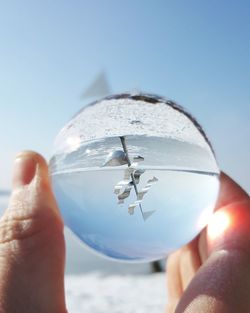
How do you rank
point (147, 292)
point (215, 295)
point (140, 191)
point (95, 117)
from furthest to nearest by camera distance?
point (147, 292)
point (95, 117)
point (140, 191)
point (215, 295)

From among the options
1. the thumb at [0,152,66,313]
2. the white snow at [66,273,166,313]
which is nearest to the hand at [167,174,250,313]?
the thumb at [0,152,66,313]

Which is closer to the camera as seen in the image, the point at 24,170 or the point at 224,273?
the point at 224,273

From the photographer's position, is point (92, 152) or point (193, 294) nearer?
point (193, 294)

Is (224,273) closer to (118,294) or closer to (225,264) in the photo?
(225,264)

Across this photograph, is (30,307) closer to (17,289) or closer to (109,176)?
(17,289)

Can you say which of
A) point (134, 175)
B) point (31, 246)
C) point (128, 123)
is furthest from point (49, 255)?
point (128, 123)

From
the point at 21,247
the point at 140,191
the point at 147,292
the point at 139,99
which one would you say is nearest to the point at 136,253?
the point at 140,191
